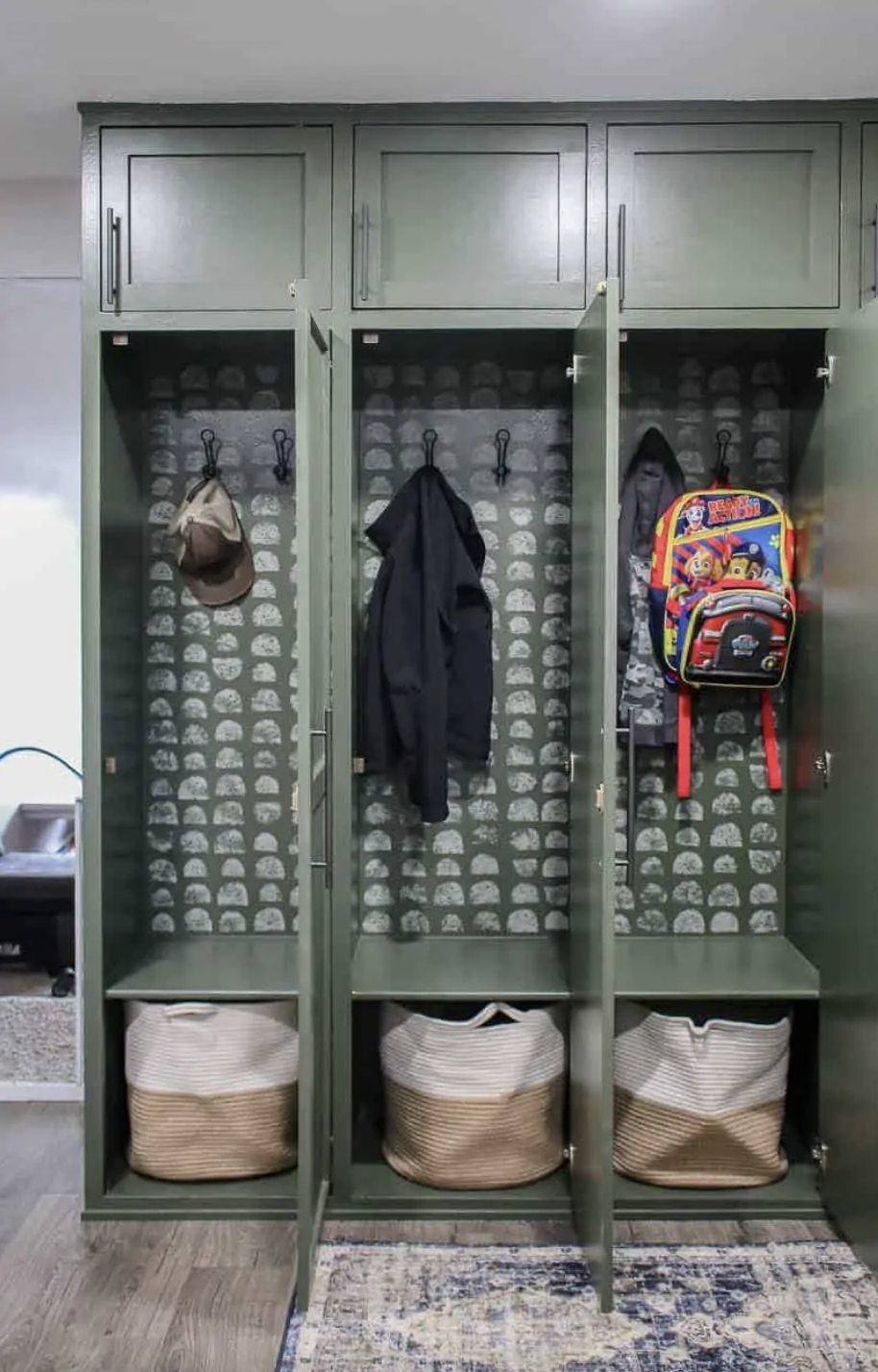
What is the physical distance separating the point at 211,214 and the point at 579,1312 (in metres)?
2.59

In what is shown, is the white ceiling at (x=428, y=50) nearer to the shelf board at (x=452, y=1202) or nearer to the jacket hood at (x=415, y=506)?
the jacket hood at (x=415, y=506)

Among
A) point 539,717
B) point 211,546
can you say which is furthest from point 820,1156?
point 211,546

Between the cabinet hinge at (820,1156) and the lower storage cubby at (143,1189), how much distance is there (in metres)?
1.27

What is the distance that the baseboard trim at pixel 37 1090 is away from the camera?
3.46m

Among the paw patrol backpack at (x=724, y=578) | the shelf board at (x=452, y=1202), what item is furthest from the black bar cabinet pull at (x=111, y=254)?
the shelf board at (x=452, y=1202)

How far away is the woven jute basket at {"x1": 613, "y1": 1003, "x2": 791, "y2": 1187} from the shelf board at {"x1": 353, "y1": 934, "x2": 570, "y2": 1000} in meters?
0.24

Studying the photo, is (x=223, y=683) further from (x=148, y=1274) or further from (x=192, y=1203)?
(x=148, y=1274)

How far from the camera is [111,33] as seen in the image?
2.46 m

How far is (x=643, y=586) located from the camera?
306 centimetres

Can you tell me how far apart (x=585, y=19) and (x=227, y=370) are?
1.26 m

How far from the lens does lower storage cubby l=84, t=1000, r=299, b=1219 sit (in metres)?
2.84

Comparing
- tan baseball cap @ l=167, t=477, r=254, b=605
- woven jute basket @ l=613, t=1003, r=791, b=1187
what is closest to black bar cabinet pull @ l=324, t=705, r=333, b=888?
tan baseball cap @ l=167, t=477, r=254, b=605

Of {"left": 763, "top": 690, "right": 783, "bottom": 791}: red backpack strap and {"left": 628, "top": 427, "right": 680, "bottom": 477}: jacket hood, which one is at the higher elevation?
{"left": 628, "top": 427, "right": 680, "bottom": 477}: jacket hood

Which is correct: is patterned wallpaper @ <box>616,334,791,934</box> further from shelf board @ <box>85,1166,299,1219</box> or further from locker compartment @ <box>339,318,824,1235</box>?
shelf board @ <box>85,1166,299,1219</box>
